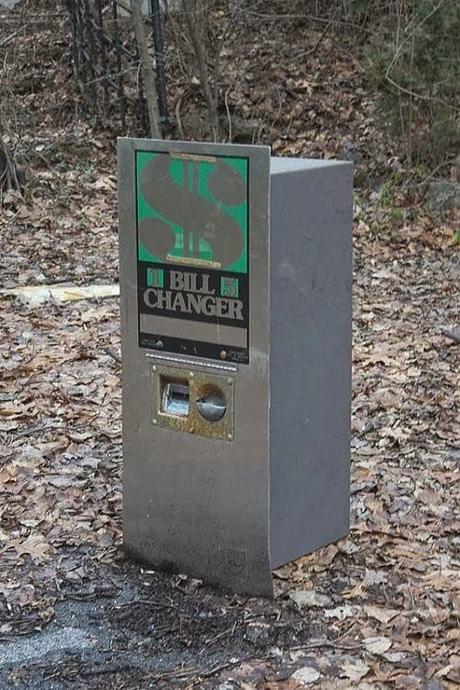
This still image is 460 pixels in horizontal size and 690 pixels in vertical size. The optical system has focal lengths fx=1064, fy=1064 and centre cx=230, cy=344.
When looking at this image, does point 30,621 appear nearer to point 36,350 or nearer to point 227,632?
point 227,632

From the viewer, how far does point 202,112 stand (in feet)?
47.8

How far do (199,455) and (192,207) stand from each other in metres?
0.97

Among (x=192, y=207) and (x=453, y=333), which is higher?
(x=192, y=207)

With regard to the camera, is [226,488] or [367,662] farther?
[226,488]

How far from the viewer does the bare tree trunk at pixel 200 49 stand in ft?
43.0

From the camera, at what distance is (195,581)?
425cm

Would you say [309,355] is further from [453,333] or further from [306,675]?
[453,333]

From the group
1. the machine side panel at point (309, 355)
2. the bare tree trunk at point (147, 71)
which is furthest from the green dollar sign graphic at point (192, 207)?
the bare tree trunk at point (147, 71)

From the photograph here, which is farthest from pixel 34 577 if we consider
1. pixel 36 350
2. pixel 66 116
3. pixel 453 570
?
pixel 66 116

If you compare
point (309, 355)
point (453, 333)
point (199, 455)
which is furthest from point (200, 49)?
point (199, 455)

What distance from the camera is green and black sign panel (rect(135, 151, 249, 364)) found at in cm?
387

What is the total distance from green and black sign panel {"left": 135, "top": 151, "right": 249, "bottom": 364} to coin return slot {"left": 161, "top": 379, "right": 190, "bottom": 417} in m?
0.15

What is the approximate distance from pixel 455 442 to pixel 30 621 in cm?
275

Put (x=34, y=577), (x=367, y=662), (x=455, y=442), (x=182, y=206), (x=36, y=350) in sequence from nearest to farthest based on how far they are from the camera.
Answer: (x=367, y=662)
(x=182, y=206)
(x=34, y=577)
(x=455, y=442)
(x=36, y=350)
